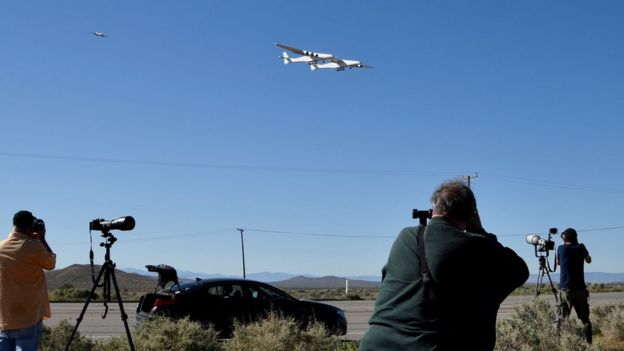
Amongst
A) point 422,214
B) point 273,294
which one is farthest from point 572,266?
point 422,214

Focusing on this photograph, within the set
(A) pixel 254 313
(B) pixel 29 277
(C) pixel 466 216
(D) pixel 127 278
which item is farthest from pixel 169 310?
(D) pixel 127 278

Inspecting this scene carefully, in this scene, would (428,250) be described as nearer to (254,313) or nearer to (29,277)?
(29,277)

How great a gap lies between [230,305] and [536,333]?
6.85 meters

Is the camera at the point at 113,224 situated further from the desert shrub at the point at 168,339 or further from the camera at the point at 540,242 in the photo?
the camera at the point at 540,242

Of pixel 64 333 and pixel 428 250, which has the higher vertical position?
pixel 428 250

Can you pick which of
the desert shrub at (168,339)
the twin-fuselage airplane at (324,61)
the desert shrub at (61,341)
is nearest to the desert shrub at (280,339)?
the desert shrub at (168,339)

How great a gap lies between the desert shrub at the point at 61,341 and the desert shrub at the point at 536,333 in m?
5.25

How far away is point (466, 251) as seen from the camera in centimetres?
398

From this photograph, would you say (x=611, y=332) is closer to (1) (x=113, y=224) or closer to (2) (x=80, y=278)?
(1) (x=113, y=224)

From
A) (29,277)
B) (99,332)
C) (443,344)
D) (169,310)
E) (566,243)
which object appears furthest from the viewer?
(99,332)

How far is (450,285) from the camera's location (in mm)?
3975

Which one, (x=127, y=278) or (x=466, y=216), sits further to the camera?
(x=127, y=278)

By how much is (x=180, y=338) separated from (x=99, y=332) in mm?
7652

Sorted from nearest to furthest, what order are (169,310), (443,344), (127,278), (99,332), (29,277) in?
(443,344)
(29,277)
(169,310)
(99,332)
(127,278)
